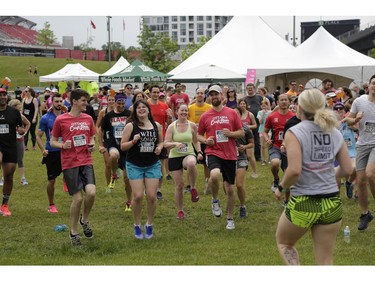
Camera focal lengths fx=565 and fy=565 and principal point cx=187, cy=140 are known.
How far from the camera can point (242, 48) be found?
89.3 ft

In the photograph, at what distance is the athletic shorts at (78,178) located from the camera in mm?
7402

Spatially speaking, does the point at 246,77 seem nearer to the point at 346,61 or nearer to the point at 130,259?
the point at 346,61

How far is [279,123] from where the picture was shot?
30.1 feet

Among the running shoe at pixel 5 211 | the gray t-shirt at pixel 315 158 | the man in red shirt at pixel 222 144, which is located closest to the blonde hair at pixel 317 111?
the gray t-shirt at pixel 315 158

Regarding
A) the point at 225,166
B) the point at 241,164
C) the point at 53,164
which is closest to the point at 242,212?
the point at 241,164

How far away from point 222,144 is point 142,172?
1.36 metres

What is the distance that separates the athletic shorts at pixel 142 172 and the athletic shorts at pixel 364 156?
2780 millimetres

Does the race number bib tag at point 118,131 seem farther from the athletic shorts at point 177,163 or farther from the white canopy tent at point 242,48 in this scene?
the white canopy tent at point 242,48

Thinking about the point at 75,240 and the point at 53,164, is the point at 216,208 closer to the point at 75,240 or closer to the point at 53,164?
the point at 75,240

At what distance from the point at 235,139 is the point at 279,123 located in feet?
3.48

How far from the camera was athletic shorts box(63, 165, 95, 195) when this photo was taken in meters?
7.40

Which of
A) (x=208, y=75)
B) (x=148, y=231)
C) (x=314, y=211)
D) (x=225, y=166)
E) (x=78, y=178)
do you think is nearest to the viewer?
(x=314, y=211)

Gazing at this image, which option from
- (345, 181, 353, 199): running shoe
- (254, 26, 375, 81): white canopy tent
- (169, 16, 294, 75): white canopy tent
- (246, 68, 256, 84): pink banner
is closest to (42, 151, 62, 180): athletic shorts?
(345, 181, 353, 199): running shoe

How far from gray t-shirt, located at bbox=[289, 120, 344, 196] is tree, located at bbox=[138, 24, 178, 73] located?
181ft
